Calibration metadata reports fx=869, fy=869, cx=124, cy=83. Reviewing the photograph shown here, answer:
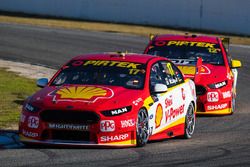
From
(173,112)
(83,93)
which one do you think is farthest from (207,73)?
(83,93)

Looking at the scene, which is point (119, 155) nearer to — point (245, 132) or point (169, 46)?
point (245, 132)

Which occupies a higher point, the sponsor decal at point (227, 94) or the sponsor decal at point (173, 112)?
the sponsor decal at point (173, 112)

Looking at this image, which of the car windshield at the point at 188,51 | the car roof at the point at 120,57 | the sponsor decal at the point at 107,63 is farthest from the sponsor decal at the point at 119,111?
the car windshield at the point at 188,51

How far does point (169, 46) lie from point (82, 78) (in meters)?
5.44

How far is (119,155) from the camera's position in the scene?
10875 millimetres

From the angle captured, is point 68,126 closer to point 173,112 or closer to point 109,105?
point 109,105

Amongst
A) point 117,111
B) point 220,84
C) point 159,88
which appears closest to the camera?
point 117,111

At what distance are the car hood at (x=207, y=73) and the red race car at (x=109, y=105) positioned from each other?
2.68 metres

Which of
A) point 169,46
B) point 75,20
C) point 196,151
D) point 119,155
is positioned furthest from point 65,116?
point 75,20

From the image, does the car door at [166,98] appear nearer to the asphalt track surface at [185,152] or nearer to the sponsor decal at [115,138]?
the asphalt track surface at [185,152]

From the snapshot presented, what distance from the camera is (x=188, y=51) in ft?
57.9

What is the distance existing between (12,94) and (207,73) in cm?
390

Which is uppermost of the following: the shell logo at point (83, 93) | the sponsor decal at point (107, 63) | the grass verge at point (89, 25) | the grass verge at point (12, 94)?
the sponsor decal at point (107, 63)

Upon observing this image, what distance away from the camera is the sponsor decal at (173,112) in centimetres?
1275
